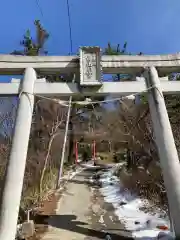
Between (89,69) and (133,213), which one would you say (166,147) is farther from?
(133,213)

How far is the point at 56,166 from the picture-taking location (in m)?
16.9

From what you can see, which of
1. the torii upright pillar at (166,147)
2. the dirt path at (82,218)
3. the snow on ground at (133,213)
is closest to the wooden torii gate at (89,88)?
the torii upright pillar at (166,147)

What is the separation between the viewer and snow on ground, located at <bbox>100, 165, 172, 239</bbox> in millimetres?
7350

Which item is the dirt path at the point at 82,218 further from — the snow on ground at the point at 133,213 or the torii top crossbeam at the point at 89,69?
the torii top crossbeam at the point at 89,69

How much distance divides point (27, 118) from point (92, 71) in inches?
75.5

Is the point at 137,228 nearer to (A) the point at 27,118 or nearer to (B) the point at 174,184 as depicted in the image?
(B) the point at 174,184

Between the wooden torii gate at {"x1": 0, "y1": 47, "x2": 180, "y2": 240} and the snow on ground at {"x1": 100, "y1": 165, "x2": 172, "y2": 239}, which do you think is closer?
the wooden torii gate at {"x1": 0, "y1": 47, "x2": 180, "y2": 240}

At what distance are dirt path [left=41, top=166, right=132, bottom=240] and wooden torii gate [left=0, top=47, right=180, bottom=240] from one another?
2553 mm

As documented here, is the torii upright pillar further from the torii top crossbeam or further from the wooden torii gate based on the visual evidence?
the torii top crossbeam

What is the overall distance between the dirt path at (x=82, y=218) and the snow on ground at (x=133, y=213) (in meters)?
0.40

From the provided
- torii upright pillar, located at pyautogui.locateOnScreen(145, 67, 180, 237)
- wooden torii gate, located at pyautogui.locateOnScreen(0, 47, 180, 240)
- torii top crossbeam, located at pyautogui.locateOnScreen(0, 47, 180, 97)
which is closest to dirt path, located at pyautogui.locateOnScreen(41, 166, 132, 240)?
torii upright pillar, located at pyautogui.locateOnScreen(145, 67, 180, 237)

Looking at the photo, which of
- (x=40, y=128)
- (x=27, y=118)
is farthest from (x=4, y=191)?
(x=40, y=128)

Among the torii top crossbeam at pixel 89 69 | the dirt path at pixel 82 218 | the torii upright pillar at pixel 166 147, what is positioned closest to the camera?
the torii upright pillar at pixel 166 147

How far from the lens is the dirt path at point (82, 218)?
7.32 m
